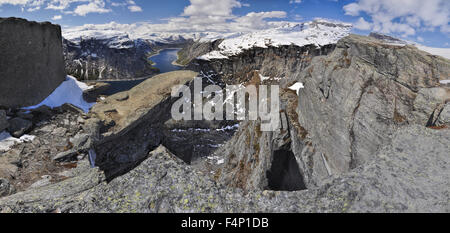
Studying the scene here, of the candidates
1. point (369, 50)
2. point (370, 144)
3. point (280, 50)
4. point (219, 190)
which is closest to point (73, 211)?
point (219, 190)

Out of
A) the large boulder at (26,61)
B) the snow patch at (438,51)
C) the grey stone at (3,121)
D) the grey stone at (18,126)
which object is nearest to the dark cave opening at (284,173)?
the snow patch at (438,51)

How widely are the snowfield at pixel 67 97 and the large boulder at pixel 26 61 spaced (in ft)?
1.46

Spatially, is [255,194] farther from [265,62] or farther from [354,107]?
[265,62]

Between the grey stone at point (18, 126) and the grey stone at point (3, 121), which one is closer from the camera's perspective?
the grey stone at point (3, 121)

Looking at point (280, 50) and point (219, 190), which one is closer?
point (219, 190)

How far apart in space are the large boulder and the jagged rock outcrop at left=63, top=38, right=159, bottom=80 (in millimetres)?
143718

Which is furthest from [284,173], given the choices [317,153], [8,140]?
[8,140]

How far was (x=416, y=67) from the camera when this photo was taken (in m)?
9.24

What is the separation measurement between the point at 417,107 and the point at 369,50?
15.1 ft

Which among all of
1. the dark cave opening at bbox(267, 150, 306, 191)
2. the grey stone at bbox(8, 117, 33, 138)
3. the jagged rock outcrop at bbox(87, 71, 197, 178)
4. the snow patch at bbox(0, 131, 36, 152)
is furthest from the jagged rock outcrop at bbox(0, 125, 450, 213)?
the jagged rock outcrop at bbox(87, 71, 197, 178)

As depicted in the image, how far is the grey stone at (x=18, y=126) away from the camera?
1221 centimetres

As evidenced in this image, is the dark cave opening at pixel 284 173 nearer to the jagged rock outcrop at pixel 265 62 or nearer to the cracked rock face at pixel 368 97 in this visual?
the cracked rock face at pixel 368 97
